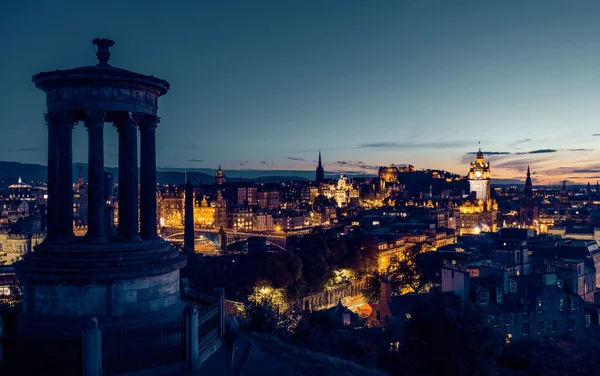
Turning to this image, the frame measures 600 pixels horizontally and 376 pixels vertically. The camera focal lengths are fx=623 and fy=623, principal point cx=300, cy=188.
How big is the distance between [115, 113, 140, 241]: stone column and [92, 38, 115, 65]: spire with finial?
1648mm

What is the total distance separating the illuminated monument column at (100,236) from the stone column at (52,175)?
0.03 meters

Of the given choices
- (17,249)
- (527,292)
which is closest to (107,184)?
(527,292)

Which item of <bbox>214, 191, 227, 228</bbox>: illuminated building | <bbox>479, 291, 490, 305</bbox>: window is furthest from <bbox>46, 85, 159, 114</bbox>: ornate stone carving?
<bbox>214, 191, 227, 228</bbox>: illuminated building

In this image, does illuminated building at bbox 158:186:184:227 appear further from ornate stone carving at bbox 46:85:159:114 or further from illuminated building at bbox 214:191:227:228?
ornate stone carving at bbox 46:85:159:114

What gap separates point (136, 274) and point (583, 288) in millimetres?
50643

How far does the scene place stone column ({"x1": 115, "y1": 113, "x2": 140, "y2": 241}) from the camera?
54.3 ft

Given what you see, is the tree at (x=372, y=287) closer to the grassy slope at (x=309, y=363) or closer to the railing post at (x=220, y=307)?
the grassy slope at (x=309, y=363)

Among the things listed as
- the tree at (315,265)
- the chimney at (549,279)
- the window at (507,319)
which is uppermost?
the chimney at (549,279)

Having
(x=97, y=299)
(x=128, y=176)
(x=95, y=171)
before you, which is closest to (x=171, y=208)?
(x=128, y=176)

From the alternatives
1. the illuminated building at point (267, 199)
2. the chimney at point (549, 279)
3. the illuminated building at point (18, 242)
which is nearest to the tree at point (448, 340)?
the chimney at point (549, 279)

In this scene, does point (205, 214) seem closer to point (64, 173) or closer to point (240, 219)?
point (240, 219)

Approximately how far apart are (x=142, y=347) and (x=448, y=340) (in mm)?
12558

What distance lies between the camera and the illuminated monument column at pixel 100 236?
14914mm

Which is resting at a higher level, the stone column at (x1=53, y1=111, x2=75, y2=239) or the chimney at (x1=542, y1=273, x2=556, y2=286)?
the stone column at (x1=53, y1=111, x2=75, y2=239)
